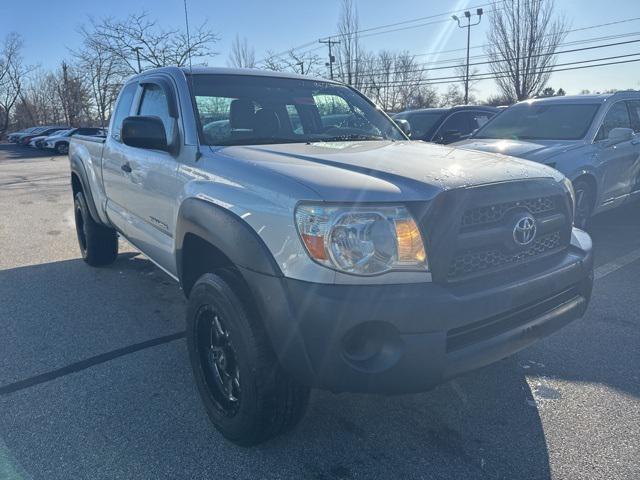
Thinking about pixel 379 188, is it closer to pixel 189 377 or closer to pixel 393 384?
pixel 393 384

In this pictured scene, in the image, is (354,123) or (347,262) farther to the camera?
(354,123)

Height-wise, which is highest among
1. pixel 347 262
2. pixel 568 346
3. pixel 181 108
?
pixel 181 108

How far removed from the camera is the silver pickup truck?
6.73ft

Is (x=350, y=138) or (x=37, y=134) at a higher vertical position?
(x=350, y=138)

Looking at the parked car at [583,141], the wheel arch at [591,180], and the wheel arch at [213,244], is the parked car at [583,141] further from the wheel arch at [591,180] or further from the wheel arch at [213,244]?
the wheel arch at [213,244]

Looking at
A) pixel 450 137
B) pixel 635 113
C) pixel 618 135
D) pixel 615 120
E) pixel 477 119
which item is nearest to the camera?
pixel 618 135

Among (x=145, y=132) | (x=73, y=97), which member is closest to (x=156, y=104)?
(x=145, y=132)

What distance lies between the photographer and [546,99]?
701 centimetres

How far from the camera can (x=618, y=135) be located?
615 cm

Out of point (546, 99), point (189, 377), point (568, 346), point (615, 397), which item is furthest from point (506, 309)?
point (546, 99)

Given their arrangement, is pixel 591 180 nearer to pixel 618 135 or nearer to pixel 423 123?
pixel 618 135

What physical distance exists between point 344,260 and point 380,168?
22.6 inches

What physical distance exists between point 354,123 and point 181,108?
1.26 metres

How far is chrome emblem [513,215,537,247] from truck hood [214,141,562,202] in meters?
0.20
